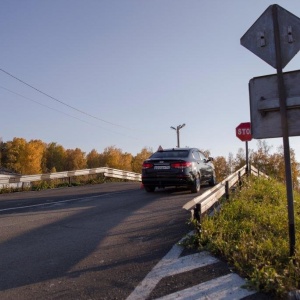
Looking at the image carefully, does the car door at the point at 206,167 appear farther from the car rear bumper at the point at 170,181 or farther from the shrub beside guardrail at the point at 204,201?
the shrub beside guardrail at the point at 204,201

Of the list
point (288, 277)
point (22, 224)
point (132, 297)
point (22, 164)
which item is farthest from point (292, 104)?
point (22, 164)

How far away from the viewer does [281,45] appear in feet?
14.0

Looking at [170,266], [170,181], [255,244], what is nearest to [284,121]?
[255,244]

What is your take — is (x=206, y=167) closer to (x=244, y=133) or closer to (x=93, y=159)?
(x=244, y=133)

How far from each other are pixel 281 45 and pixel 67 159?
352 feet

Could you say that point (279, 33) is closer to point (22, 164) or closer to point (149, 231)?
point (149, 231)

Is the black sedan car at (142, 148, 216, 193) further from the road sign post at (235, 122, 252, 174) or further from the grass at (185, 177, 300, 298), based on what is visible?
the grass at (185, 177, 300, 298)

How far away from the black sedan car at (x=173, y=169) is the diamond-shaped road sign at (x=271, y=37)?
7.29m

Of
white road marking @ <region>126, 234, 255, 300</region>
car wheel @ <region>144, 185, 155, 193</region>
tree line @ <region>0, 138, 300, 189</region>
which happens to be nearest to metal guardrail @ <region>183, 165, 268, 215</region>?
white road marking @ <region>126, 234, 255, 300</region>

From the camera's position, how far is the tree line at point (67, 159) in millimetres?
82438

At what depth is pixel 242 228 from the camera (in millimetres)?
5539

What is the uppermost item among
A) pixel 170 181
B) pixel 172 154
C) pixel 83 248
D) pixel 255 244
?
pixel 172 154

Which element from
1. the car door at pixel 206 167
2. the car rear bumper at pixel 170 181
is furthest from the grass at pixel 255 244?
the car door at pixel 206 167

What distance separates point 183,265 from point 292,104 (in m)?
2.38
